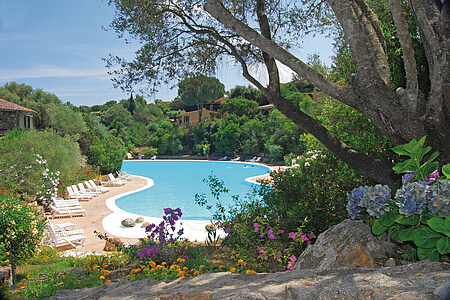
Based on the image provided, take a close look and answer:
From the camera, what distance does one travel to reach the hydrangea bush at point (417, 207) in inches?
78.6

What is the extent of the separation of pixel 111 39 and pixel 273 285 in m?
5.31

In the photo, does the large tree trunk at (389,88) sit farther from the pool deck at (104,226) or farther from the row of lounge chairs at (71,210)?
the row of lounge chairs at (71,210)

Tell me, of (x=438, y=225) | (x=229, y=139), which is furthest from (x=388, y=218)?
(x=229, y=139)

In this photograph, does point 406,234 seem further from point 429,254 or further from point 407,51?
point 407,51

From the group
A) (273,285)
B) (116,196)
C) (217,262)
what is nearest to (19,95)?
(116,196)

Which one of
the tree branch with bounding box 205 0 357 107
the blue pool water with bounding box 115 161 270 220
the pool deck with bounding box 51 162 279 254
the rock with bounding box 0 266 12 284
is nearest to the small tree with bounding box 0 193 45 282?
the rock with bounding box 0 266 12 284

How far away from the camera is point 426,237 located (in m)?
2.09

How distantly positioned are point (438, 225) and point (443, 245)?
12 cm

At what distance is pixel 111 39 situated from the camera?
573 cm

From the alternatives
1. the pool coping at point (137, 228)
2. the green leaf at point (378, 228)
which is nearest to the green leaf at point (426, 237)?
the green leaf at point (378, 228)

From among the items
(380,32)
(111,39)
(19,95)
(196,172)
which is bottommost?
(196,172)

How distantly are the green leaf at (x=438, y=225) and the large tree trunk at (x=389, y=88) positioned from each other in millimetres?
1317

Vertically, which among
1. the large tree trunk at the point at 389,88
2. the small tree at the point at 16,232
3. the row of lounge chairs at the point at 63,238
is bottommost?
the row of lounge chairs at the point at 63,238

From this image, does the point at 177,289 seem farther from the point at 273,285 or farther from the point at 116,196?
the point at 116,196
